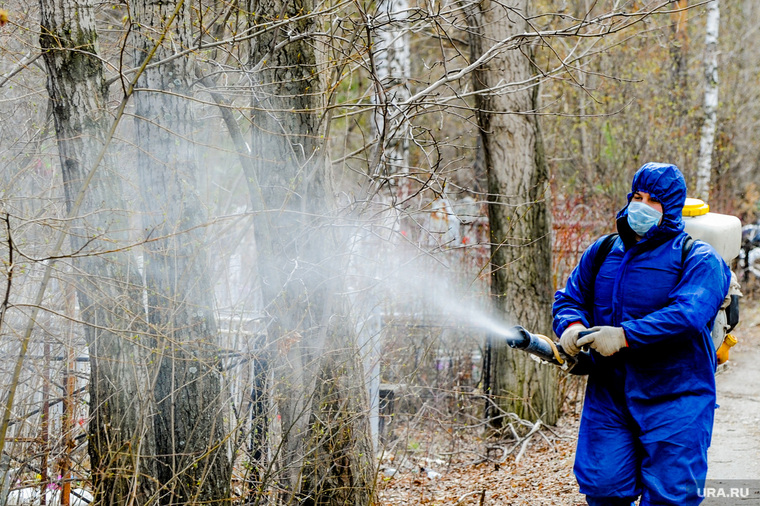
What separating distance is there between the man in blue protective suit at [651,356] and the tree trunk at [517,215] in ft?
11.2

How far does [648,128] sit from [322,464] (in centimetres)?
1059

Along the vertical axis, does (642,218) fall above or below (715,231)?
above

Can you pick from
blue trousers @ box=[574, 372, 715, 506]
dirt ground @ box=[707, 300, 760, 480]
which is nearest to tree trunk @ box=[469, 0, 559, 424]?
dirt ground @ box=[707, 300, 760, 480]

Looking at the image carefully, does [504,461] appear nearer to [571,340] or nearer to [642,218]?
[571,340]

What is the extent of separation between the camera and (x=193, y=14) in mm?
5531

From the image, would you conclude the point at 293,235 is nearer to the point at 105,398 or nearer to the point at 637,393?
the point at 105,398

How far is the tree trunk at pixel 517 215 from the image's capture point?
7191 millimetres

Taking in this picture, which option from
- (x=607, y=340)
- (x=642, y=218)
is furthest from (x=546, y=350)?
(x=642, y=218)

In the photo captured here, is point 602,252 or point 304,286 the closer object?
point 602,252

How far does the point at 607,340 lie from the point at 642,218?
0.62m

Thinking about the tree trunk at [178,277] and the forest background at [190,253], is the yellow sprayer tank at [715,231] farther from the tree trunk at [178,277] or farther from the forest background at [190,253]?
the tree trunk at [178,277]

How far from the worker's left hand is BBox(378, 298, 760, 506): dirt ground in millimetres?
2227

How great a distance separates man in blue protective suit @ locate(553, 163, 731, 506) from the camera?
3473mm

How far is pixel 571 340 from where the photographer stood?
12.1 ft
